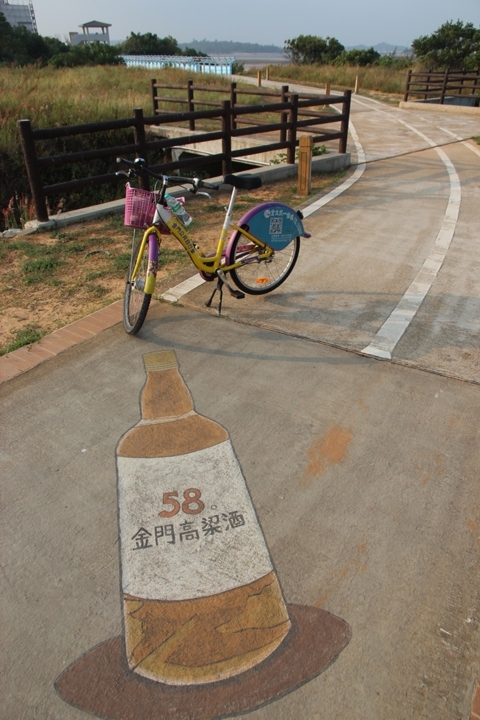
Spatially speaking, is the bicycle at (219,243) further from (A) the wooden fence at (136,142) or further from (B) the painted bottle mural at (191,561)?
(A) the wooden fence at (136,142)

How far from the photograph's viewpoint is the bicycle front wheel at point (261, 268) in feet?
16.4

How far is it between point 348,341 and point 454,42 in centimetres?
4286

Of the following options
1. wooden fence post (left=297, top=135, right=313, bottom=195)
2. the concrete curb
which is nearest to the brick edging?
wooden fence post (left=297, top=135, right=313, bottom=195)

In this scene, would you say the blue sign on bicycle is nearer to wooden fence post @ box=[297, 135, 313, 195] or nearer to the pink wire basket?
the pink wire basket

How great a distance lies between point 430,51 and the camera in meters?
38.1

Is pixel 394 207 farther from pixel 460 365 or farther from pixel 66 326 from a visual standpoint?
pixel 66 326

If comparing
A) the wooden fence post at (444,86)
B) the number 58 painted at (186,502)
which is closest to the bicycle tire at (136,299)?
the number 58 painted at (186,502)

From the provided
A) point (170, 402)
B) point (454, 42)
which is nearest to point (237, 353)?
point (170, 402)

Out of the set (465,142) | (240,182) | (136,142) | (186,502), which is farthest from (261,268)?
(465,142)

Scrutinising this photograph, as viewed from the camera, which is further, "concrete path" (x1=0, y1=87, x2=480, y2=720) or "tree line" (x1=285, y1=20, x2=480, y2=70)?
"tree line" (x1=285, y1=20, x2=480, y2=70)

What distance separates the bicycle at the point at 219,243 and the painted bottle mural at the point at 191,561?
1.51 meters

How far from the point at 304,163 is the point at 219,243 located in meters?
4.74

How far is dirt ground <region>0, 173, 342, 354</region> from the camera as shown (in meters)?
4.86

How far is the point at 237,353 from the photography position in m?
4.29
